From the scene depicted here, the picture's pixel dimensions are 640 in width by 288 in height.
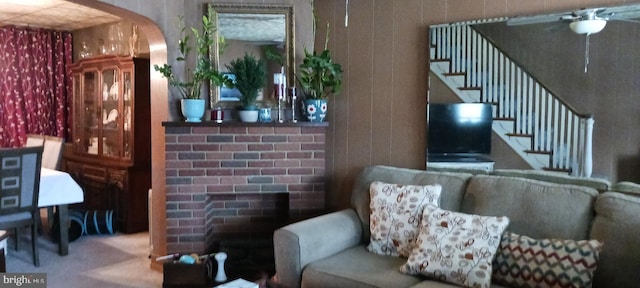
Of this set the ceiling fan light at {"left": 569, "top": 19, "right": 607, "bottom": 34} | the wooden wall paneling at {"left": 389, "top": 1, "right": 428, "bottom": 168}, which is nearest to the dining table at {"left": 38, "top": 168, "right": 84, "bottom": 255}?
the wooden wall paneling at {"left": 389, "top": 1, "right": 428, "bottom": 168}

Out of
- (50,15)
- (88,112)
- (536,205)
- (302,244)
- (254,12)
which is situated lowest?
(302,244)

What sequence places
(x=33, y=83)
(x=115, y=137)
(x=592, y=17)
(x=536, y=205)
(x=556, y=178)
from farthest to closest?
(x=33, y=83) < (x=115, y=137) < (x=556, y=178) < (x=592, y=17) < (x=536, y=205)

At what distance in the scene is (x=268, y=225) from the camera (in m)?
3.74

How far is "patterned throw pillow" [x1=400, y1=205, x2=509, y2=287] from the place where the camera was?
2309 millimetres

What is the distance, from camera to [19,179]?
12.0ft

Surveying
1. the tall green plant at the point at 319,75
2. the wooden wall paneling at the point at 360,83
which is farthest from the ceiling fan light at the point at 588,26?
the tall green plant at the point at 319,75

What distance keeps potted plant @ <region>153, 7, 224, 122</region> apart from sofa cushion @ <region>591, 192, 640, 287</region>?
2352 millimetres

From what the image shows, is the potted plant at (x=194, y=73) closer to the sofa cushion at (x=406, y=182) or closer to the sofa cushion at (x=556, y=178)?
the sofa cushion at (x=406, y=182)

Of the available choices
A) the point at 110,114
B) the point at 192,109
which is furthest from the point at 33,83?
the point at 192,109

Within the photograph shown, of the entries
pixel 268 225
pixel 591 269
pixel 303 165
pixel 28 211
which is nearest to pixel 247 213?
pixel 268 225

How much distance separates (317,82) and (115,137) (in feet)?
8.14

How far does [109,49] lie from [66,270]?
2526mm

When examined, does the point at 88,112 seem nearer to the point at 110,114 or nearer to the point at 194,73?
the point at 110,114

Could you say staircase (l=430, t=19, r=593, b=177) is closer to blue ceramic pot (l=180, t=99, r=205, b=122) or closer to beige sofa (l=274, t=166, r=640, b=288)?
beige sofa (l=274, t=166, r=640, b=288)
